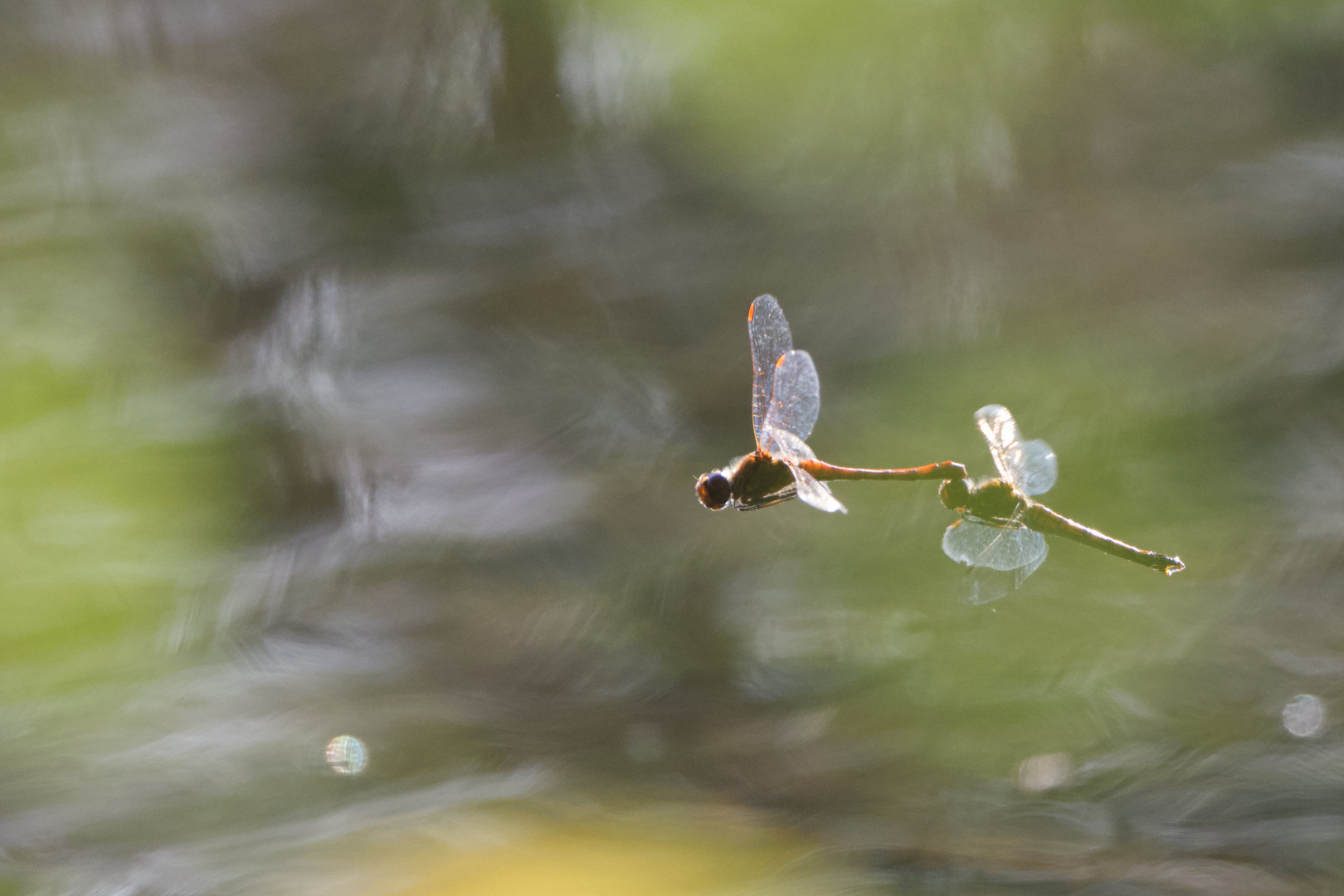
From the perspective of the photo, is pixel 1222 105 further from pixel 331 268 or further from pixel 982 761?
pixel 331 268

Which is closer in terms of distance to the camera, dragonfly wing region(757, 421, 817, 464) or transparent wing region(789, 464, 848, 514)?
transparent wing region(789, 464, 848, 514)

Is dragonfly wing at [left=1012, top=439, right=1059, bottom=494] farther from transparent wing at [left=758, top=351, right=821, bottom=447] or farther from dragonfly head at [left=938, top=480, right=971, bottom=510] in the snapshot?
transparent wing at [left=758, top=351, right=821, bottom=447]

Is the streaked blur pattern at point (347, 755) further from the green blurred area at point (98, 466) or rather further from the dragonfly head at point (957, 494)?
the dragonfly head at point (957, 494)

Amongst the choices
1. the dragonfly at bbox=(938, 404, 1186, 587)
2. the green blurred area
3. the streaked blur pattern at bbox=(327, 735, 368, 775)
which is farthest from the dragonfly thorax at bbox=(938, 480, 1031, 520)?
the green blurred area

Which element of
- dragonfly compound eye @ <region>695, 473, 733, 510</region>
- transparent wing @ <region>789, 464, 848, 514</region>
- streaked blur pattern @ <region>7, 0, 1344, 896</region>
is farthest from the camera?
streaked blur pattern @ <region>7, 0, 1344, 896</region>

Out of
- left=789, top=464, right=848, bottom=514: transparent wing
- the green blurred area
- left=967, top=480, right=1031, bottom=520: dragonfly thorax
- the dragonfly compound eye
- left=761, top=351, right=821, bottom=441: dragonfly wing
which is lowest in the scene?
left=789, top=464, right=848, bottom=514: transparent wing

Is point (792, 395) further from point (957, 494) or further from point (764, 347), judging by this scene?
point (957, 494)

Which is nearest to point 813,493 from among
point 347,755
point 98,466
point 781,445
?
point 781,445
